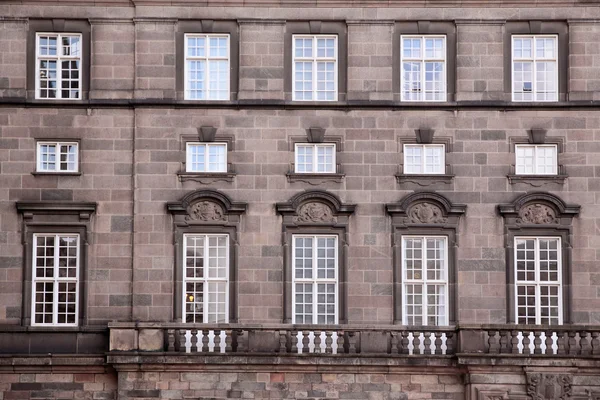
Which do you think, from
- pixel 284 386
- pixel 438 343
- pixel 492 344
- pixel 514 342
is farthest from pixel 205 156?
pixel 514 342

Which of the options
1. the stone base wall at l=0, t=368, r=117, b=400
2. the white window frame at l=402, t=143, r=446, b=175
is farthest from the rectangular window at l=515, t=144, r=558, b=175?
the stone base wall at l=0, t=368, r=117, b=400

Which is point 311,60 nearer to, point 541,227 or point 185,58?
point 185,58

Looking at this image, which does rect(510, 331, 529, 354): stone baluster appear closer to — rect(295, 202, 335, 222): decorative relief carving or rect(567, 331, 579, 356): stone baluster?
rect(567, 331, 579, 356): stone baluster

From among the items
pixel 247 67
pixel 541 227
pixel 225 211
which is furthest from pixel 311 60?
pixel 541 227

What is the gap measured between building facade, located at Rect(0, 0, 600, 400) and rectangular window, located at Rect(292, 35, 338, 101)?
2.1 inches

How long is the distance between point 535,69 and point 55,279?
1395 centimetres

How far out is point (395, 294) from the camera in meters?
41.9

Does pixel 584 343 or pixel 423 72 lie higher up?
pixel 423 72

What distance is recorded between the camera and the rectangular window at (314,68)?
42750 millimetres

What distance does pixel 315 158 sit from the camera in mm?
42438

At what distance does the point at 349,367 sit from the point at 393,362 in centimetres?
113

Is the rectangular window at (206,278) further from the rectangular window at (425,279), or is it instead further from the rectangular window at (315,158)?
the rectangular window at (425,279)

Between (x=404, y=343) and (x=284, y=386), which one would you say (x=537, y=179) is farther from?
(x=284, y=386)

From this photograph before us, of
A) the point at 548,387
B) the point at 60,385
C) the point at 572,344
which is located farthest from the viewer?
the point at 60,385
